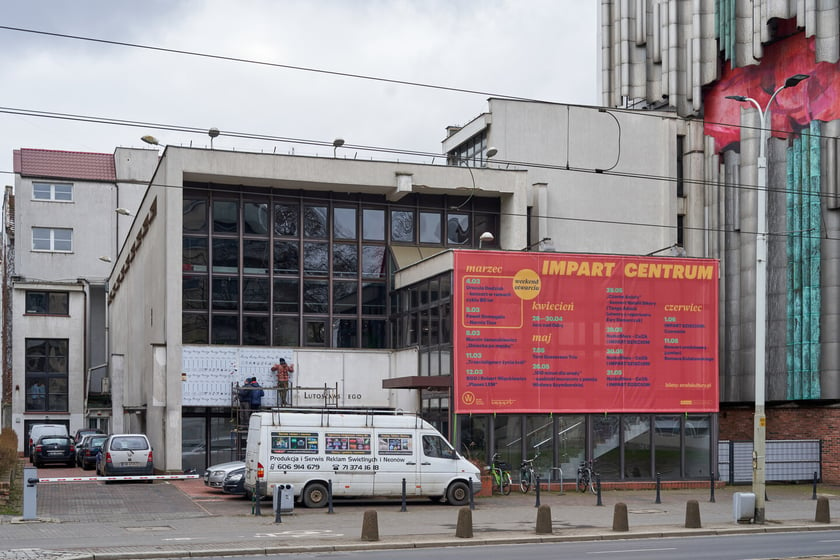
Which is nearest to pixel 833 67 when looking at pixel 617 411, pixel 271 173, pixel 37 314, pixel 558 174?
pixel 558 174

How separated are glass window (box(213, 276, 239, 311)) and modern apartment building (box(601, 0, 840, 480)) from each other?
1857 centimetres

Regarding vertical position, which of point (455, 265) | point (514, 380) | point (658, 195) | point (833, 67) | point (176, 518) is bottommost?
point (176, 518)

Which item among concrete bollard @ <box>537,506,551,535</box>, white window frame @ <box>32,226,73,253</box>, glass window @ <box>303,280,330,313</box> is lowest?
concrete bollard @ <box>537,506,551,535</box>

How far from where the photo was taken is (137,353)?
50.0 meters

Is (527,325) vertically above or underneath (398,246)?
underneath

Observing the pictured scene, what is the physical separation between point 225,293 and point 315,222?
4333 millimetres

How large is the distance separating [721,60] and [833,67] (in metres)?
6.51

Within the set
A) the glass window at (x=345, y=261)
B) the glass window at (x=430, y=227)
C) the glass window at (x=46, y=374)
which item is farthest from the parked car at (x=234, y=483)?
the glass window at (x=46, y=374)

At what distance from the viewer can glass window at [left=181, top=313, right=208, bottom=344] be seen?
39.2 metres

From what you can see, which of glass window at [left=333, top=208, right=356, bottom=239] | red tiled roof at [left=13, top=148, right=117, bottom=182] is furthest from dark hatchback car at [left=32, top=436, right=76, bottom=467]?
red tiled roof at [left=13, top=148, right=117, bottom=182]

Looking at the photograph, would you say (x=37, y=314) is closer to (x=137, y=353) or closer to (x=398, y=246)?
(x=137, y=353)

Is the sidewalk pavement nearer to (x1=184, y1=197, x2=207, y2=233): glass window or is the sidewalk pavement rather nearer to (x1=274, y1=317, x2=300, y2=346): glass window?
(x1=274, y1=317, x2=300, y2=346): glass window

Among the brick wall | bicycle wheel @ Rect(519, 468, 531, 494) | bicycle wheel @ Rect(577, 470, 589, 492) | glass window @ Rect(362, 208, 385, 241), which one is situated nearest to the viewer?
bicycle wheel @ Rect(519, 468, 531, 494)

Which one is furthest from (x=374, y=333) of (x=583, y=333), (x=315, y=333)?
(x=583, y=333)
